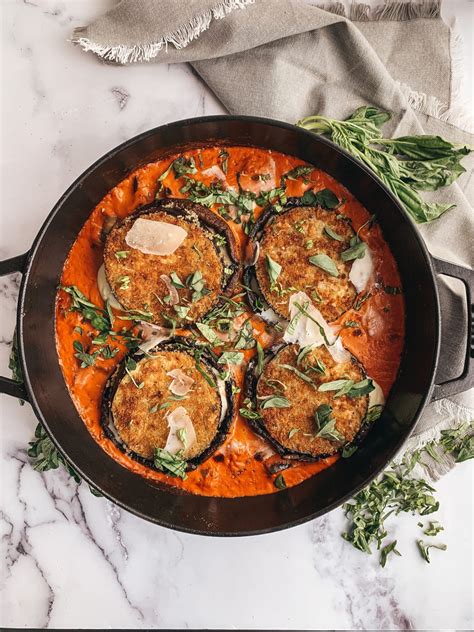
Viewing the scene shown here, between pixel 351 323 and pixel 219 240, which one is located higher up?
pixel 219 240

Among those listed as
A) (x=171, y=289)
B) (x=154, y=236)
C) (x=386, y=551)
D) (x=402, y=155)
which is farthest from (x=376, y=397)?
(x=154, y=236)

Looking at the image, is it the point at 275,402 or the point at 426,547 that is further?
the point at 426,547

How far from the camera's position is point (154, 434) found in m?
3.14

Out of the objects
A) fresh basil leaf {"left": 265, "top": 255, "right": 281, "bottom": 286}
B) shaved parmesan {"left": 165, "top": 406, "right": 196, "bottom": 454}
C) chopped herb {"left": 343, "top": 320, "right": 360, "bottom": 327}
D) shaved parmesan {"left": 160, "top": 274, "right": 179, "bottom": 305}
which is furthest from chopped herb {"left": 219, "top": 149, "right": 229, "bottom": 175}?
shaved parmesan {"left": 165, "top": 406, "right": 196, "bottom": 454}

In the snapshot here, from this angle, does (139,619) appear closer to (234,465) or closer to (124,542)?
(124,542)

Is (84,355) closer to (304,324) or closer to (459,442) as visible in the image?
(304,324)

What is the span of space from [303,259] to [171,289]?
2.22 ft

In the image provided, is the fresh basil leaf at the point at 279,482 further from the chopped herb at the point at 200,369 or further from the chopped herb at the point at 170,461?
the chopped herb at the point at 200,369

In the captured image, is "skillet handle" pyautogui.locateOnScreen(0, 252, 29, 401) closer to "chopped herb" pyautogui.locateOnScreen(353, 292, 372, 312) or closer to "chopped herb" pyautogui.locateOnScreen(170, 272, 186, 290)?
"chopped herb" pyautogui.locateOnScreen(170, 272, 186, 290)

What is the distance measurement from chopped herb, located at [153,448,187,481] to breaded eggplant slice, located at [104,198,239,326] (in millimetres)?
659

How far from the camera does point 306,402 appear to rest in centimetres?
312

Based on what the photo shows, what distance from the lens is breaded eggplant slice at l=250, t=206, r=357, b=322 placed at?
3086 mm

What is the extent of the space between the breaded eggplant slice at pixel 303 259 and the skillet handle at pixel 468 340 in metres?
0.46

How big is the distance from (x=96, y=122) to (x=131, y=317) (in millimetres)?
1146
